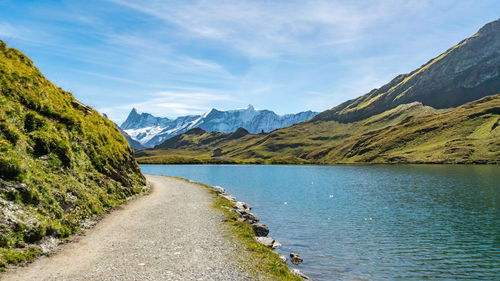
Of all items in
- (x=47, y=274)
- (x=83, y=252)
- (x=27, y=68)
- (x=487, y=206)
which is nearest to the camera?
(x=47, y=274)

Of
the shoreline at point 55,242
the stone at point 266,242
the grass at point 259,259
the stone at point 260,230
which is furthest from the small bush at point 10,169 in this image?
the stone at point 260,230

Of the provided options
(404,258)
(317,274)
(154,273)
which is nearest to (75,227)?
(154,273)

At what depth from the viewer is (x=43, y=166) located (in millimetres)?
24109

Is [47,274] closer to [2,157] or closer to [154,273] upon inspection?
[154,273]

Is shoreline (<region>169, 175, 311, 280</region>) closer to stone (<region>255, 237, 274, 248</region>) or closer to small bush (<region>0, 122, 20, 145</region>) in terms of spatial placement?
stone (<region>255, 237, 274, 248</region>)

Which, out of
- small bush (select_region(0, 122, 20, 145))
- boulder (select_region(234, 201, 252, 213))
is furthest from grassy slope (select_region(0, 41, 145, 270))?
boulder (select_region(234, 201, 252, 213))

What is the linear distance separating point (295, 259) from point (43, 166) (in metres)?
23.6

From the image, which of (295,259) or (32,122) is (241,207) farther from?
(32,122)

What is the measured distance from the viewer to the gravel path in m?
15.1

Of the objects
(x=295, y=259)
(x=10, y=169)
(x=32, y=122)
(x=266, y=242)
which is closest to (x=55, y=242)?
(x=10, y=169)

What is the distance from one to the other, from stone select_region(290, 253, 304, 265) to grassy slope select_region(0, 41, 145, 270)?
714 inches

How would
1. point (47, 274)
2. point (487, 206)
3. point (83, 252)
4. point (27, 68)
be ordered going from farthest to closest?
point (487, 206) < point (27, 68) < point (83, 252) < point (47, 274)

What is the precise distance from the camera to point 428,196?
56188 mm

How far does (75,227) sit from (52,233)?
9.59ft
